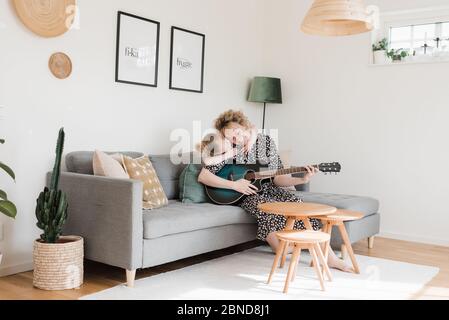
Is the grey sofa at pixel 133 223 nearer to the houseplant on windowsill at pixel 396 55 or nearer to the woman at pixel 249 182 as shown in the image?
the woman at pixel 249 182

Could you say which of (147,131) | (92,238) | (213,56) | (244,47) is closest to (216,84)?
(213,56)

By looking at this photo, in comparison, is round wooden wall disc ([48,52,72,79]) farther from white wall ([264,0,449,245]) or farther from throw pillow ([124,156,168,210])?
white wall ([264,0,449,245])

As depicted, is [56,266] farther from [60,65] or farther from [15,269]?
[60,65]

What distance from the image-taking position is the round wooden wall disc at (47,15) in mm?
3271

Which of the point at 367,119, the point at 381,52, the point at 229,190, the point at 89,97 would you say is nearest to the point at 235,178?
the point at 229,190

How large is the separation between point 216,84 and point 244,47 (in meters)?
0.60

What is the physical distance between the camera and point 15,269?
3.32 metres

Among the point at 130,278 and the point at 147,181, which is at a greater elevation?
the point at 147,181

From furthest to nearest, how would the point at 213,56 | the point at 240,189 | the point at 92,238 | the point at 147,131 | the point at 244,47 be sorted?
the point at 244,47
the point at 213,56
the point at 147,131
the point at 240,189
the point at 92,238

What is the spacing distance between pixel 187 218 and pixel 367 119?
2.34 m

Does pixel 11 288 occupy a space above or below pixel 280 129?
below

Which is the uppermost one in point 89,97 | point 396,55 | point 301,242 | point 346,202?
point 396,55
